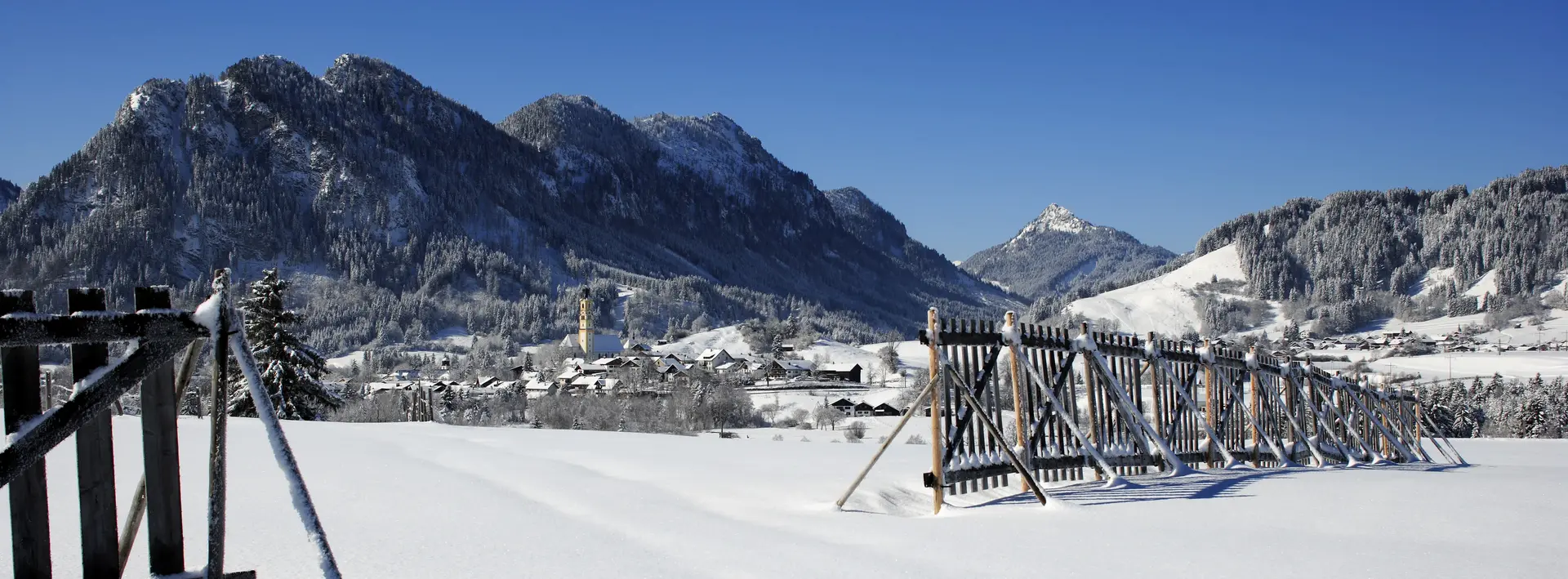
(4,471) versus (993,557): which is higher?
(4,471)

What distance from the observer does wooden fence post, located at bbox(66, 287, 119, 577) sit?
4082mm

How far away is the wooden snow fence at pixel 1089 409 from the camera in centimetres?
939

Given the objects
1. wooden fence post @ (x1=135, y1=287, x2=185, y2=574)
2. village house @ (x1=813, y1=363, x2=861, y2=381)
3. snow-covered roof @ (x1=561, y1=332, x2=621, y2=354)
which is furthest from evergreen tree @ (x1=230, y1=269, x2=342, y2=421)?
snow-covered roof @ (x1=561, y1=332, x2=621, y2=354)

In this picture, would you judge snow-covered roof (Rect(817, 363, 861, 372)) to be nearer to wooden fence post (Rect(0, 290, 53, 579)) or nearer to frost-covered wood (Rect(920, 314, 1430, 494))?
frost-covered wood (Rect(920, 314, 1430, 494))

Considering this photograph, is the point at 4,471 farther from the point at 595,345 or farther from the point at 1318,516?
the point at 595,345

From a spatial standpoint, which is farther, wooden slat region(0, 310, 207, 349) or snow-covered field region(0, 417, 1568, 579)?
snow-covered field region(0, 417, 1568, 579)

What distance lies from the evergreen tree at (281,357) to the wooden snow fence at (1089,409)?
86.5 feet

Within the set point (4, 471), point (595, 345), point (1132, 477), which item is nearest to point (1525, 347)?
point (595, 345)

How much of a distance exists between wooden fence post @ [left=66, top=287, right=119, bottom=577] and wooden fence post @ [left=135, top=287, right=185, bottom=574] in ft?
0.44

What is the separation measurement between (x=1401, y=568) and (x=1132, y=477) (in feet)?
18.5

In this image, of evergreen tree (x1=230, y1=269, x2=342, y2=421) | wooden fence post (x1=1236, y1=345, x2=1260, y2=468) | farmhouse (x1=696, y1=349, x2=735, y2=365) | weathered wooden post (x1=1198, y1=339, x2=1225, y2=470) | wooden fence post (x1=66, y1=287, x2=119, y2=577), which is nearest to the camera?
wooden fence post (x1=66, y1=287, x2=119, y2=577)

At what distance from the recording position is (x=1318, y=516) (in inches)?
321

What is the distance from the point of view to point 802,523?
7891 mm

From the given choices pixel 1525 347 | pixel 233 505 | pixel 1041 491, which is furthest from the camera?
pixel 1525 347
